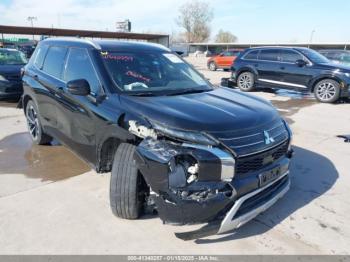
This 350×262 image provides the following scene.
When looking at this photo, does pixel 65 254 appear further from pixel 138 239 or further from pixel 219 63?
pixel 219 63

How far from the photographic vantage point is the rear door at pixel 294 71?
1067 centimetres

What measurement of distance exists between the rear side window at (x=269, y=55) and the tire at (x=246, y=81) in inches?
29.9

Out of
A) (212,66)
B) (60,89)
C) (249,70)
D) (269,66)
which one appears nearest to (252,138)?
(60,89)

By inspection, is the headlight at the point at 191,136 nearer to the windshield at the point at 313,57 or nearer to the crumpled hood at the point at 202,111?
the crumpled hood at the point at 202,111

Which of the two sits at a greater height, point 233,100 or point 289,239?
point 233,100

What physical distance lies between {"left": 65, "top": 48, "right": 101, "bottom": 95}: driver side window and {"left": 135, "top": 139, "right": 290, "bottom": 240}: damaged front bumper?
1281 mm

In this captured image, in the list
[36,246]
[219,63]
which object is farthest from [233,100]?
[219,63]

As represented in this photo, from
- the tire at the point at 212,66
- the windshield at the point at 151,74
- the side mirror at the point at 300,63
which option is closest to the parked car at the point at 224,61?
the tire at the point at 212,66

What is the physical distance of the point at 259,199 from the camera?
2891 mm

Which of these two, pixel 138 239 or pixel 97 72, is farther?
pixel 97 72

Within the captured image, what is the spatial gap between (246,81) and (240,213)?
1044cm

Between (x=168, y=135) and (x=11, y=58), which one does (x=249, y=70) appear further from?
(x=168, y=135)

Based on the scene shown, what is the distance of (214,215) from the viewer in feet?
8.54

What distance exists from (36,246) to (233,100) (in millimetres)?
2456
